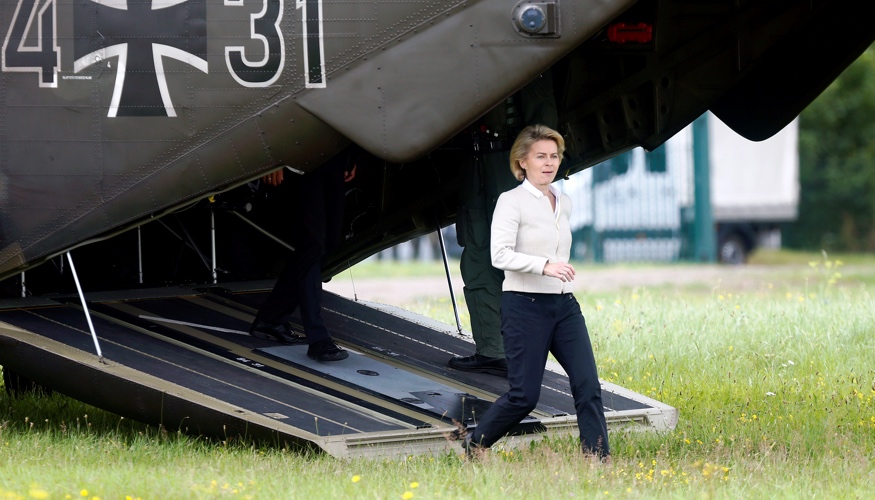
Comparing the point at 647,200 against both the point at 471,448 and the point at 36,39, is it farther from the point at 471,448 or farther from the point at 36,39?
the point at 471,448

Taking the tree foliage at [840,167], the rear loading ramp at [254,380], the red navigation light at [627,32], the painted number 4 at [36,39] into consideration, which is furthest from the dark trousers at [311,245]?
the tree foliage at [840,167]

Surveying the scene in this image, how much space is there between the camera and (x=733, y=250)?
28875 mm

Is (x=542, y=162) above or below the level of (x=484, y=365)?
above

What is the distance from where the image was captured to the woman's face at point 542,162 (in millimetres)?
6199

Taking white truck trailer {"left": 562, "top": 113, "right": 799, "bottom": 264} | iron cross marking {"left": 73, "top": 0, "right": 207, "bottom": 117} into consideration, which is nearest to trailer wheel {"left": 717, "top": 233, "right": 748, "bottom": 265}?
white truck trailer {"left": 562, "top": 113, "right": 799, "bottom": 264}

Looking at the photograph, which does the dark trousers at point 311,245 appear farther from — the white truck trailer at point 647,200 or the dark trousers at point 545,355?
the white truck trailer at point 647,200

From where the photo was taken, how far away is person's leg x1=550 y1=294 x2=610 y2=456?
20.2 feet

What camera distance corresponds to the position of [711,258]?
26438mm

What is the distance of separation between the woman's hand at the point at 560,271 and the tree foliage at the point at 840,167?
29394mm

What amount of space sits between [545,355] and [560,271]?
50 cm

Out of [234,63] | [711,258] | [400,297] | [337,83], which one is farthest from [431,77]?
[711,258]

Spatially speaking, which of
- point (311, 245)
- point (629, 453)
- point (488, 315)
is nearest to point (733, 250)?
point (488, 315)

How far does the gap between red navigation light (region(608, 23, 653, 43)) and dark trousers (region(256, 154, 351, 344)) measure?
1.92m

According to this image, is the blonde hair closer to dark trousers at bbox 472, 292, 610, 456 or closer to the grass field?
dark trousers at bbox 472, 292, 610, 456
